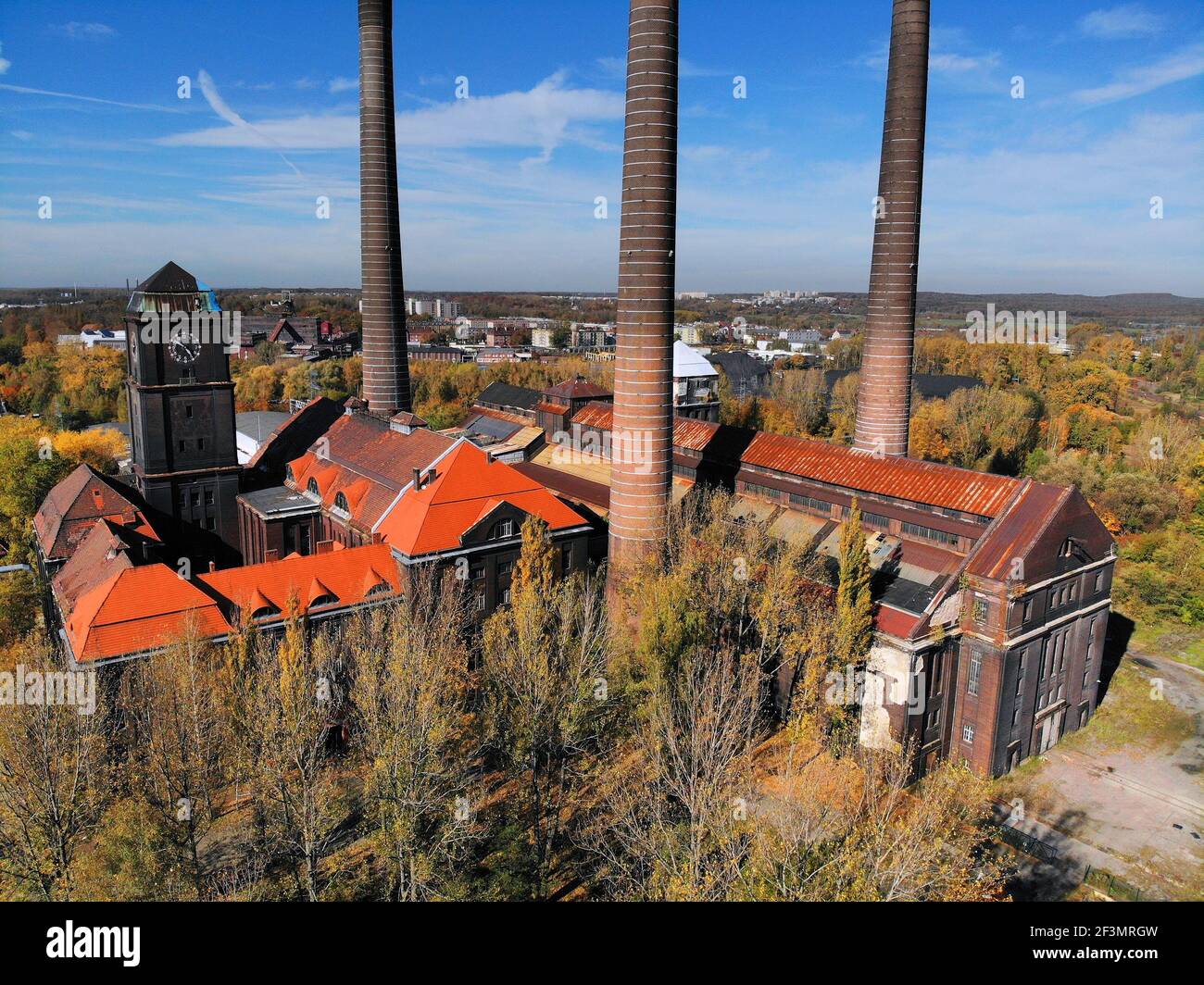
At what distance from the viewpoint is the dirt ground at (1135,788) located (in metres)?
31.1

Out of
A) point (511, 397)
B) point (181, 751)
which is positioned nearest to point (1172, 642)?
point (181, 751)

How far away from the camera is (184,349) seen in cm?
4322

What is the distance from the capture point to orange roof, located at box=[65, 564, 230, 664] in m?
31.2

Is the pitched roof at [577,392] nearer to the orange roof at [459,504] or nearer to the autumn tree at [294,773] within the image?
the orange roof at [459,504]

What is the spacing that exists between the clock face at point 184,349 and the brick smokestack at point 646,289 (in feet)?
76.5

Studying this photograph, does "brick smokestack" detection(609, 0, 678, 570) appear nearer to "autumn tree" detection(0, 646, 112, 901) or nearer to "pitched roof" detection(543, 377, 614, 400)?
"autumn tree" detection(0, 646, 112, 901)

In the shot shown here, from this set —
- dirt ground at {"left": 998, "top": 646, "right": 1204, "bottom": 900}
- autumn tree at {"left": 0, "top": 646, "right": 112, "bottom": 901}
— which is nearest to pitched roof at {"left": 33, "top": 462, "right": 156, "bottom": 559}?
autumn tree at {"left": 0, "top": 646, "right": 112, "bottom": 901}

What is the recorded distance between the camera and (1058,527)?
34781 mm

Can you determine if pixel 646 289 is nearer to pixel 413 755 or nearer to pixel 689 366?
pixel 413 755

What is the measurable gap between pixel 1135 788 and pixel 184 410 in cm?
4973

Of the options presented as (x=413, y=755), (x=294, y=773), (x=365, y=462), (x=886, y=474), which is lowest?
(x=294, y=773)

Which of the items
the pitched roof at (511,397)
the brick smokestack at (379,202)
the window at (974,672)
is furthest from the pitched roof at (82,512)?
the pitched roof at (511,397)

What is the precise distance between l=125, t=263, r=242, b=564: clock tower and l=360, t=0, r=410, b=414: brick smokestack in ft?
32.3

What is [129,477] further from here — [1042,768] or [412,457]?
[1042,768]
